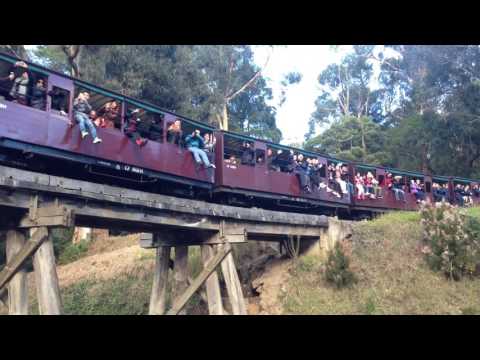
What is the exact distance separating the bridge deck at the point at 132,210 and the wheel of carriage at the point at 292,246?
1.75 ft

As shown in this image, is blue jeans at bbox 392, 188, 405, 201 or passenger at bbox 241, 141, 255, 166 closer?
passenger at bbox 241, 141, 255, 166

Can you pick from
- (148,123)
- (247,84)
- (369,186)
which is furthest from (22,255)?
(247,84)

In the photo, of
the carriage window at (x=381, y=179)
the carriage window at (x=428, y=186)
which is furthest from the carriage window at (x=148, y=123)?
the carriage window at (x=428, y=186)

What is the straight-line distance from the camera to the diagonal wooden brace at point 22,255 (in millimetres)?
7941

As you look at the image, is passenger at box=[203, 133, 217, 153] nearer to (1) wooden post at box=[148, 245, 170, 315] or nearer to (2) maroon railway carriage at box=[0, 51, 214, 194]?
(2) maroon railway carriage at box=[0, 51, 214, 194]

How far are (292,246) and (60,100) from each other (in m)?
8.15

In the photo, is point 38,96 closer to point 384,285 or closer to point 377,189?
point 384,285

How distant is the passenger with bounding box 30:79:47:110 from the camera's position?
966cm

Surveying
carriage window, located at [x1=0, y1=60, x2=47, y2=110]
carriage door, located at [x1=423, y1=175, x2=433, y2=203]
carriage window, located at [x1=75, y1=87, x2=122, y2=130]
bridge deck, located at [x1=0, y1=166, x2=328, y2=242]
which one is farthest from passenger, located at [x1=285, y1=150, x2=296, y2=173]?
carriage window, located at [x1=0, y1=60, x2=47, y2=110]

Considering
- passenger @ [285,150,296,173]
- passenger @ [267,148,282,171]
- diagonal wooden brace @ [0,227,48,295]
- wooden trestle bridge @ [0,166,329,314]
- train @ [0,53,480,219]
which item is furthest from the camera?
passenger @ [285,150,296,173]

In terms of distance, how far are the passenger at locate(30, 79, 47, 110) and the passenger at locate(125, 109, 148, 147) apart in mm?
2162

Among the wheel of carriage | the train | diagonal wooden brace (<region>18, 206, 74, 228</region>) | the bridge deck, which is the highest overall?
the train

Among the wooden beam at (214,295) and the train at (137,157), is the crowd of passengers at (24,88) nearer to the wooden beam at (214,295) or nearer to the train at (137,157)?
the train at (137,157)

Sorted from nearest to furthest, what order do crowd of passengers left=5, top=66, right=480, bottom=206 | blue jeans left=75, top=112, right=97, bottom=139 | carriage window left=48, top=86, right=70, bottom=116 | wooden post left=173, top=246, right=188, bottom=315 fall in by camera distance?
1. crowd of passengers left=5, top=66, right=480, bottom=206
2. carriage window left=48, top=86, right=70, bottom=116
3. blue jeans left=75, top=112, right=97, bottom=139
4. wooden post left=173, top=246, right=188, bottom=315
